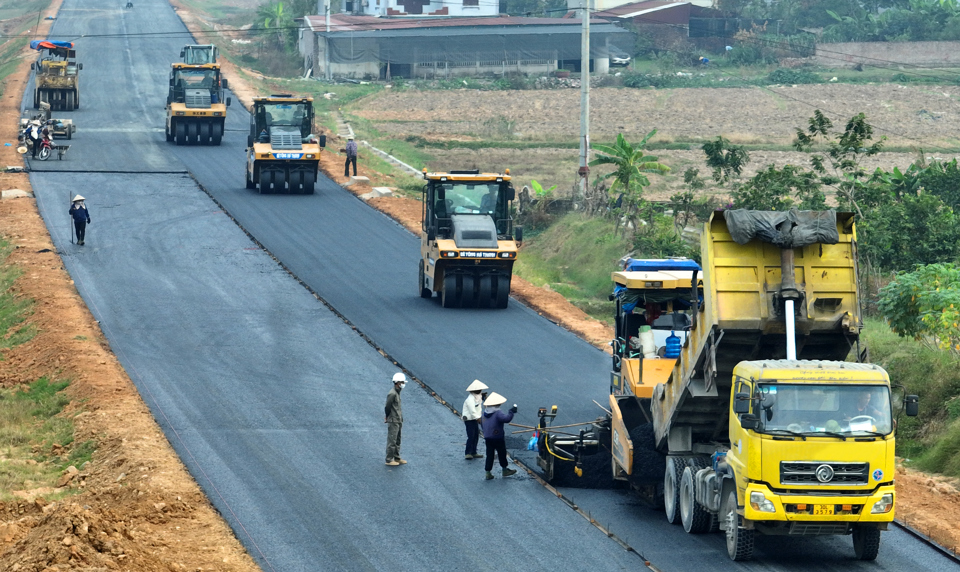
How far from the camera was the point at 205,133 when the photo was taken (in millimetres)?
54000

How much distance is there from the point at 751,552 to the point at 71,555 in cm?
800

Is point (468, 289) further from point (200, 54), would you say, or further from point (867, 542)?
point (200, 54)

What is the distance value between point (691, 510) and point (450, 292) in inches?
606

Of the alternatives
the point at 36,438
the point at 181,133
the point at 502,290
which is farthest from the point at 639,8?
the point at 36,438

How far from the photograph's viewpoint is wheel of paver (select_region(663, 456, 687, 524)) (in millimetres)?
16141

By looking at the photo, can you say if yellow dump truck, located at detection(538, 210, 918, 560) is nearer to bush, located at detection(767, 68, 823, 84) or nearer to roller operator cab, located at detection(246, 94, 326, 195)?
roller operator cab, located at detection(246, 94, 326, 195)

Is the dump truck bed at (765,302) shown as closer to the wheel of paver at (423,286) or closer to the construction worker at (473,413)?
the construction worker at (473,413)

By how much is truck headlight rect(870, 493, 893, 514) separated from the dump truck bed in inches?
77.5

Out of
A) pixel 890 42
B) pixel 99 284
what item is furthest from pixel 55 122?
pixel 890 42

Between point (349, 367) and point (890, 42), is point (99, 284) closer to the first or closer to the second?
point (349, 367)

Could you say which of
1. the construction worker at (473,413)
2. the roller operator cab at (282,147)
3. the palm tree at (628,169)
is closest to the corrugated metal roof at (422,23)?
the roller operator cab at (282,147)

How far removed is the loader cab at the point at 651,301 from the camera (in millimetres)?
19203

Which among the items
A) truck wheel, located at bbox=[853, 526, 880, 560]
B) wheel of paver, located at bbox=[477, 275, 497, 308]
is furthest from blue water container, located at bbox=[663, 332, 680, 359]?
wheel of paver, located at bbox=[477, 275, 497, 308]

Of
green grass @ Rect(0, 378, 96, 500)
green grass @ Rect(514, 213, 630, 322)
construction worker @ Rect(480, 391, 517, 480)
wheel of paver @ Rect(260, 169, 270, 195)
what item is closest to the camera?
construction worker @ Rect(480, 391, 517, 480)
